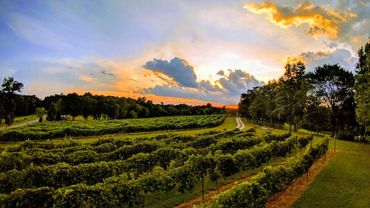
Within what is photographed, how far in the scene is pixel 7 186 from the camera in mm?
18281

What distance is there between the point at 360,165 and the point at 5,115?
103 m

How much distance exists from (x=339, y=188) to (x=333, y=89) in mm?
62524

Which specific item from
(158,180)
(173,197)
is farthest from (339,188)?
(158,180)

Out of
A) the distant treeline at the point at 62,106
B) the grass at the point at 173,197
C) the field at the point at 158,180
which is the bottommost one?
the grass at the point at 173,197

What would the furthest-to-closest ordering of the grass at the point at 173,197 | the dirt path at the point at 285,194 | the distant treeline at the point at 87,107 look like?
the distant treeline at the point at 87,107
the dirt path at the point at 285,194
the grass at the point at 173,197

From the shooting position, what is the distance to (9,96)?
4323 inches

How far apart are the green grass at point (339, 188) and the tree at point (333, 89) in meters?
46.8

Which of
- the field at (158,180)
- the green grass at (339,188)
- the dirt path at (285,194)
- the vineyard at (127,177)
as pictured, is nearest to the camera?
the vineyard at (127,177)

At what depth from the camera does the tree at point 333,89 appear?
79.8m

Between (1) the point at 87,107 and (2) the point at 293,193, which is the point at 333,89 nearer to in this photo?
(2) the point at 293,193

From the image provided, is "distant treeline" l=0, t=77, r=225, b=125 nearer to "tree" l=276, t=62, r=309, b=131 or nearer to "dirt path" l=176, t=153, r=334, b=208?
"tree" l=276, t=62, r=309, b=131

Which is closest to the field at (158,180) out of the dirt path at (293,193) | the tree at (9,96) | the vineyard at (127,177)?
the vineyard at (127,177)

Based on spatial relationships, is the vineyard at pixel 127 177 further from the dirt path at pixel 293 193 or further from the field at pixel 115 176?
the dirt path at pixel 293 193

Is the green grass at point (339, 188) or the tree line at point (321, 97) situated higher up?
the tree line at point (321, 97)
